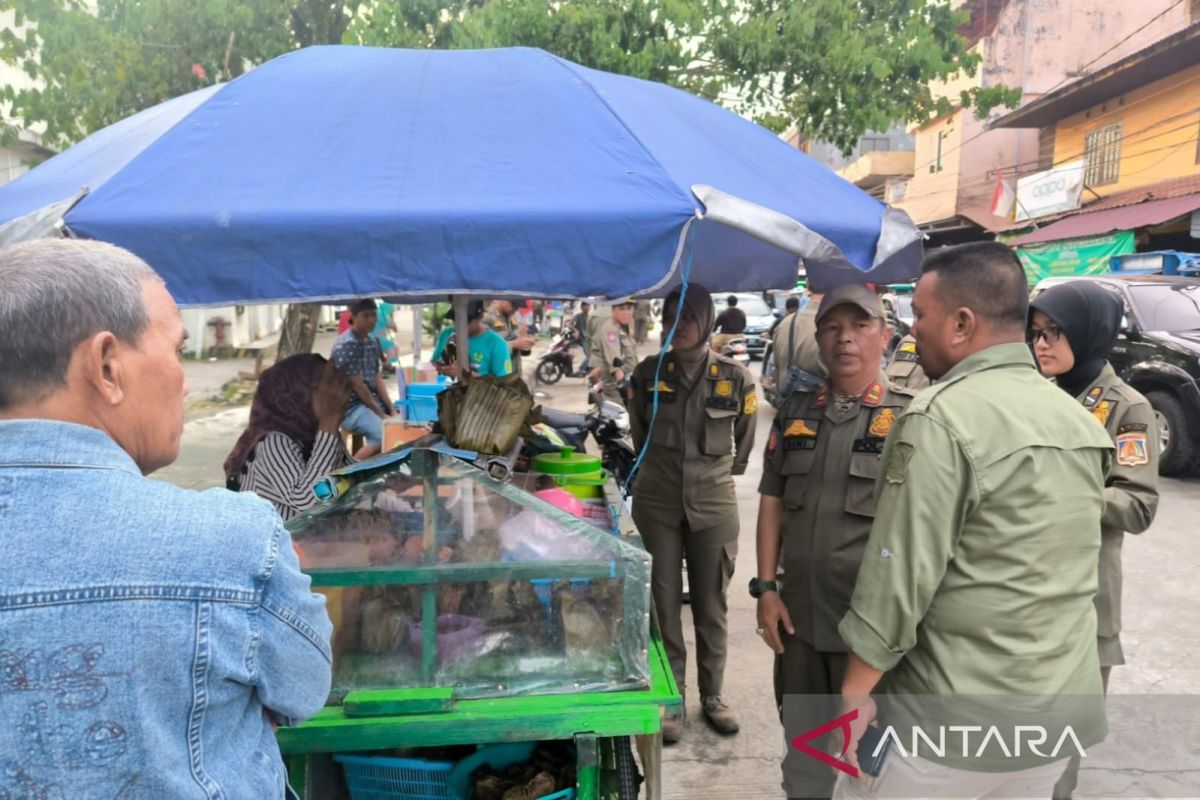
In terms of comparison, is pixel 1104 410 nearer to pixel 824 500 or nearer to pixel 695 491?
pixel 824 500

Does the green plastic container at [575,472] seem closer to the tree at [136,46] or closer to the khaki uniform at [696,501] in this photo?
the khaki uniform at [696,501]

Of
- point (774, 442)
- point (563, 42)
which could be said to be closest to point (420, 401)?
point (563, 42)

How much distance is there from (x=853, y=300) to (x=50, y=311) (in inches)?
91.2

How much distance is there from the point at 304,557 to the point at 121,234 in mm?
897

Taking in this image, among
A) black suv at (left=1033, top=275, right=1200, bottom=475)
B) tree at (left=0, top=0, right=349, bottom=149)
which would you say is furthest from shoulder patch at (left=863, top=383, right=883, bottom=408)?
tree at (left=0, top=0, right=349, bottom=149)

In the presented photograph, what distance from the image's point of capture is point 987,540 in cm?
174

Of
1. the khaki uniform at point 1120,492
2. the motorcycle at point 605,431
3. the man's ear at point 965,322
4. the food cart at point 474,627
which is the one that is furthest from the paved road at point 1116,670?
the man's ear at point 965,322

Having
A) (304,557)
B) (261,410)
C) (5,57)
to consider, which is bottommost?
(304,557)

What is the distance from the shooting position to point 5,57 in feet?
25.2

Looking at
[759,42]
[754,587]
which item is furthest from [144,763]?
[759,42]

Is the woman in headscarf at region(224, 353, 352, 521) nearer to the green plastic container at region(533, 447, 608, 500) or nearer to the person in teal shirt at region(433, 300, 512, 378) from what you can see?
the green plastic container at region(533, 447, 608, 500)

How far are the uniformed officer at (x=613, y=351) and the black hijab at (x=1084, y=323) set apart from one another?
510 cm

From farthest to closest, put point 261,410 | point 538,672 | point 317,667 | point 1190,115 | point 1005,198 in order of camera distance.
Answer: point 1005,198, point 1190,115, point 261,410, point 538,672, point 317,667

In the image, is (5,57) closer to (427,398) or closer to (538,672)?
(427,398)
